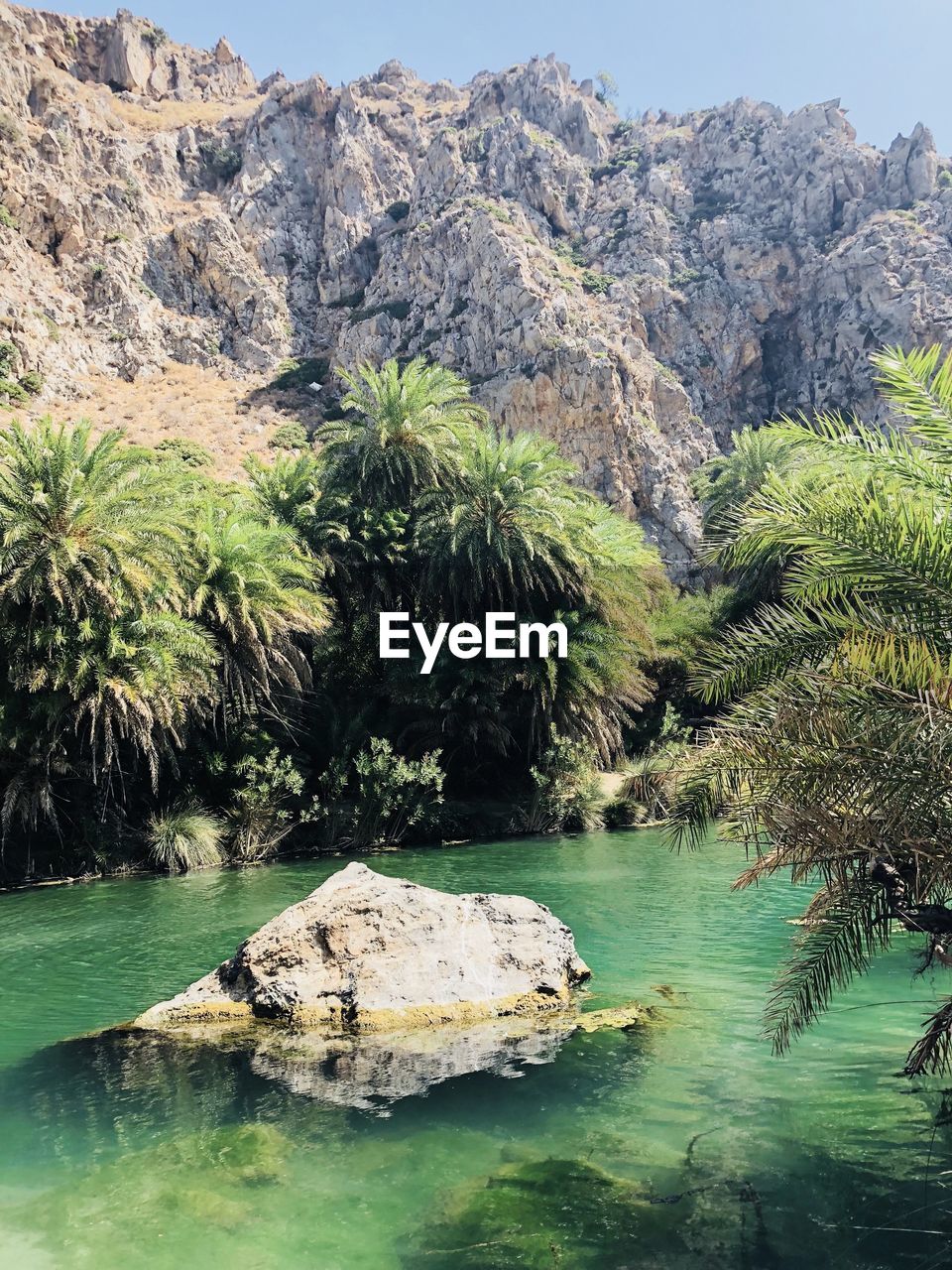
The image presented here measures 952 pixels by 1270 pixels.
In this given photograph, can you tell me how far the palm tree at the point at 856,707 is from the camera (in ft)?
12.1

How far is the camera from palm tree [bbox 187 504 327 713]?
16.8 metres

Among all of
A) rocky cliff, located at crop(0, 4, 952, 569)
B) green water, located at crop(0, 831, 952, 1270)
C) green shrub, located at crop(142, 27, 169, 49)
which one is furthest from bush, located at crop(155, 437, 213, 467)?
green shrub, located at crop(142, 27, 169, 49)

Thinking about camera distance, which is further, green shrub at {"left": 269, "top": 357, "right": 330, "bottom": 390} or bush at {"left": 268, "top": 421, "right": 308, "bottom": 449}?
green shrub at {"left": 269, "top": 357, "right": 330, "bottom": 390}

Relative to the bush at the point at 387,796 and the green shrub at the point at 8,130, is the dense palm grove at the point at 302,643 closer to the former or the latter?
the bush at the point at 387,796

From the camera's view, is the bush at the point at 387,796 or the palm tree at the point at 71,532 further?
the bush at the point at 387,796

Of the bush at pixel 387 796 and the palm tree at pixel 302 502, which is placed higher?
the palm tree at pixel 302 502

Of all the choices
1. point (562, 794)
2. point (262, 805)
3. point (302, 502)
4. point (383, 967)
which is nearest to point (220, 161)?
point (302, 502)

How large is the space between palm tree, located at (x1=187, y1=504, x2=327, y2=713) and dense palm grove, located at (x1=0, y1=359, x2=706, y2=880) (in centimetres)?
6

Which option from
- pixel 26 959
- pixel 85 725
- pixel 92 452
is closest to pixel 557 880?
pixel 26 959

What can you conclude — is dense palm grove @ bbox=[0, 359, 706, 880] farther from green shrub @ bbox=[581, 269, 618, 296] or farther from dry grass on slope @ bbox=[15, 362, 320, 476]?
green shrub @ bbox=[581, 269, 618, 296]

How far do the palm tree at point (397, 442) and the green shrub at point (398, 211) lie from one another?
201 feet

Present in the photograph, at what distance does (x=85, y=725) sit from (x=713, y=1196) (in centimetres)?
1374

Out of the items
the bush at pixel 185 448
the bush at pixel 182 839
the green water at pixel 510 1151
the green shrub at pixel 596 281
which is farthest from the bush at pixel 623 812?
the green shrub at pixel 596 281

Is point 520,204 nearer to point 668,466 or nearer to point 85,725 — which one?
point 668,466
